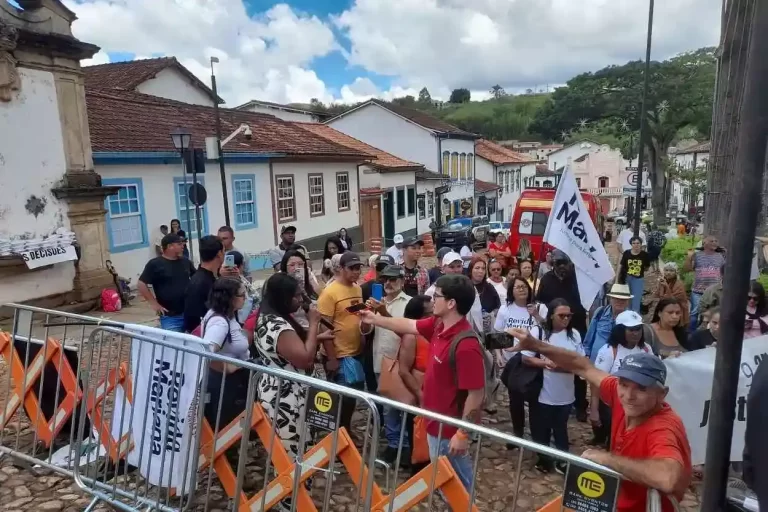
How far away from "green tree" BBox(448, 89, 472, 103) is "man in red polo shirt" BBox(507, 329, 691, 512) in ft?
501

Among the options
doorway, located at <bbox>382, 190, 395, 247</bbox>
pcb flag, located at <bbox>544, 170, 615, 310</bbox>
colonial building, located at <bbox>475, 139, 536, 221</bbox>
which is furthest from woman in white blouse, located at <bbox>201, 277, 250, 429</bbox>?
colonial building, located at <bbox>475, 139, 536, 221</bbox>

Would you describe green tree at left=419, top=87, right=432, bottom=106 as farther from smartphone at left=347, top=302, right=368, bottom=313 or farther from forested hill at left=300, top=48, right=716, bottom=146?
smartphone at left=347, top=302, right=368, bottom=313

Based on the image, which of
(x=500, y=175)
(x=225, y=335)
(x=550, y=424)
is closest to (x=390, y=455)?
(x=550, y=424)

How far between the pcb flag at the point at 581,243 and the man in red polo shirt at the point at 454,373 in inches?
84.8

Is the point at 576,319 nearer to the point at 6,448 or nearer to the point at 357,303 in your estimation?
the point at 357,303

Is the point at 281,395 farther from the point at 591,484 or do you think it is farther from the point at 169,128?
the point at 169,128

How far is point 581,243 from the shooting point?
5074 mm

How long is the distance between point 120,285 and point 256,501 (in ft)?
32.0

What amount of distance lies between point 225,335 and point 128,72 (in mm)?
22641

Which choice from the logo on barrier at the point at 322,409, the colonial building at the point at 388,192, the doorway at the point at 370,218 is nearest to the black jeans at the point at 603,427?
the logo on barrier at the point at 322,409

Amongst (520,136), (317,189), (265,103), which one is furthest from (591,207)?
(520,136)

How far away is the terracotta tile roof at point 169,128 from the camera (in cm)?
1355

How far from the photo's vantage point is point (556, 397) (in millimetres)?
4281

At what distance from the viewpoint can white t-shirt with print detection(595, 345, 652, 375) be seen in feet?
14.0
